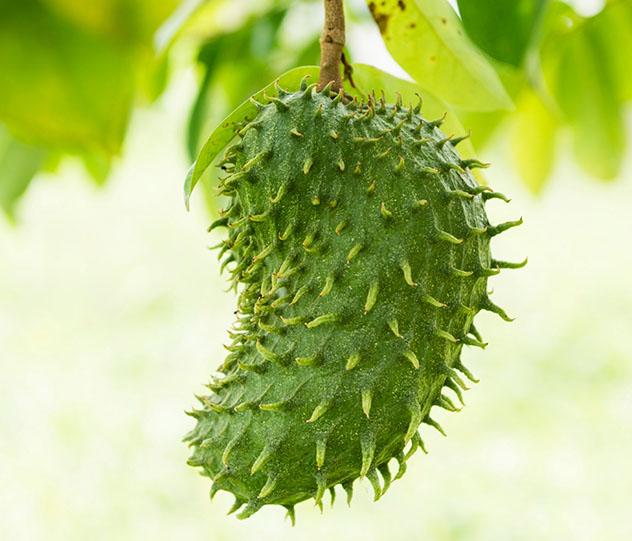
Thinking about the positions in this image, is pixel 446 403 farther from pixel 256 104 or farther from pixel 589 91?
pixel 589 91

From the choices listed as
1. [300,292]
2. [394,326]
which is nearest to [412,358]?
[394,326]

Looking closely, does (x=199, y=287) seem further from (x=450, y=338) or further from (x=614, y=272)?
(x=450, y=338)

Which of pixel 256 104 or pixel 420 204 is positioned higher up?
pixel 256 104

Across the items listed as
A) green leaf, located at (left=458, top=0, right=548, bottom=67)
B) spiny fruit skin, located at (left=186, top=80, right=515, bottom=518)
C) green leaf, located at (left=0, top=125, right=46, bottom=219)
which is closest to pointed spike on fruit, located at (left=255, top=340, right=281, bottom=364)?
spiny fruit skin, located at (left=186, top=80, right=515, bottom=518)

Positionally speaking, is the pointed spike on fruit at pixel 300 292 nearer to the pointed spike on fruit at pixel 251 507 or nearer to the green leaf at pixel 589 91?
the pointed spike on fruit at pixel 251 507

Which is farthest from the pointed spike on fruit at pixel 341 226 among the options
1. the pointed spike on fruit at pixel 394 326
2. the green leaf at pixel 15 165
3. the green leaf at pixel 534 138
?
the green leaf at pixel 534 138

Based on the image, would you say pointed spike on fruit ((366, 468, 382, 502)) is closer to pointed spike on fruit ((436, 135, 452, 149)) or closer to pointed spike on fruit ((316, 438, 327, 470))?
pointed spike on fruit ((316, 438, 327, 470))
